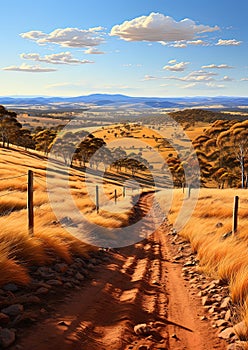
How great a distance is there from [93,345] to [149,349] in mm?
680

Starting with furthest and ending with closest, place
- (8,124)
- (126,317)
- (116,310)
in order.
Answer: (8,124) < (116,310) < (126,317)

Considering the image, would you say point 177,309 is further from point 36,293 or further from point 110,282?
point 36,293

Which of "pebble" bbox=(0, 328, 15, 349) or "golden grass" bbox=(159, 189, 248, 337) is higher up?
"pebble" bbox=(0, 328, 15, 349)

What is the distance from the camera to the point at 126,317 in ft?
17.0

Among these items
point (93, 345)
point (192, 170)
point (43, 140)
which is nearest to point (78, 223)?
point (93, 345)

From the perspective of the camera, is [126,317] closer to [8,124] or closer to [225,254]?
[225,254]

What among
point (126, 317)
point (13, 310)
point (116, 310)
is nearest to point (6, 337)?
point (13, 310)

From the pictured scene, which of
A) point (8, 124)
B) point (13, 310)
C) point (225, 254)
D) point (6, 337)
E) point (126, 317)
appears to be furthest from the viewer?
point (8, 124)

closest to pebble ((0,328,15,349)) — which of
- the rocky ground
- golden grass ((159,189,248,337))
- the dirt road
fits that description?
the rocky ground

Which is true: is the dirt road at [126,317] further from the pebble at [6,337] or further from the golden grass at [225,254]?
the golden grass at [225,254]

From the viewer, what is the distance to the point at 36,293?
5.64m

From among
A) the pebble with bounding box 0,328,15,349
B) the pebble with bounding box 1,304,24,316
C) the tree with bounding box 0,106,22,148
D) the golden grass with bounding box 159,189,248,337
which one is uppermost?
the tree with bounding box 0,106,22,148

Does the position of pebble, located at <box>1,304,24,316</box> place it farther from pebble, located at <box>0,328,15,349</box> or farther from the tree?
the tree

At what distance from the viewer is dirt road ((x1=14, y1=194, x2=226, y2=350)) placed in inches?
171
